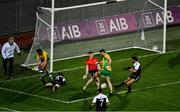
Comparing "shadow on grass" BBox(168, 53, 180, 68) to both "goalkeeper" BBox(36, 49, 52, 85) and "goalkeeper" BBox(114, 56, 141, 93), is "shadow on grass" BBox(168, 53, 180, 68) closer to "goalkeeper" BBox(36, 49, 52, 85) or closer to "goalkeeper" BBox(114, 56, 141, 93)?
"goalkeeper" BBox(114, 56, 141, 93)

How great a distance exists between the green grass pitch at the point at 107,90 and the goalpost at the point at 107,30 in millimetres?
948

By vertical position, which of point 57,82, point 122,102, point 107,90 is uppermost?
point 57,82

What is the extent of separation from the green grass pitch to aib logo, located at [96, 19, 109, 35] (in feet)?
6.09

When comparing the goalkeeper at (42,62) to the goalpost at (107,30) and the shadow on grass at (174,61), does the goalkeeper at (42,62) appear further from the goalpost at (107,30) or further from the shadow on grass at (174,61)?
the shadow on grass at (174,61)

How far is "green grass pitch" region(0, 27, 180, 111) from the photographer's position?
34000mm

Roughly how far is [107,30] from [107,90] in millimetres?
9098

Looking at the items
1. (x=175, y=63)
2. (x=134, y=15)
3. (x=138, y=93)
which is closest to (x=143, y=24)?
(x=134, y=15)

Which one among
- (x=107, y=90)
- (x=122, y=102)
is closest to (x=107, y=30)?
(x=107, y=90)

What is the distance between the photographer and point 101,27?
44.7 metres

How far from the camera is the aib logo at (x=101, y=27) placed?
44594 mm

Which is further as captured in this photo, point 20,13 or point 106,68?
point 20,13

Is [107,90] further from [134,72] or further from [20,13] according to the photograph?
[20,13]

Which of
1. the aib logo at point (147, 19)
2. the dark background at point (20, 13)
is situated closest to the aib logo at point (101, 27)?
the dark background at point (20, 13)

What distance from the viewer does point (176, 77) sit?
38625 millimetres
